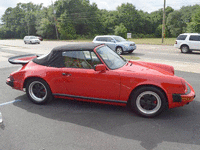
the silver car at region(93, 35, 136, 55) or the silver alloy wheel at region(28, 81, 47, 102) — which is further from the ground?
the silver car at region(93, 35, 136, 55)

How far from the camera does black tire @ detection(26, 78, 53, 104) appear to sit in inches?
186

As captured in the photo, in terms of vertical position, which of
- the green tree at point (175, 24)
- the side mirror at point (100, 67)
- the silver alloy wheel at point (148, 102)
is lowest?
the silver alloy wheel at point (148, 102)

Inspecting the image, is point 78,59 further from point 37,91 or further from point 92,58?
point 37,91

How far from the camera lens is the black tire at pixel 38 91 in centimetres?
473

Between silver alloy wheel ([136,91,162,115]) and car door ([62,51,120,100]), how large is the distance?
49cm

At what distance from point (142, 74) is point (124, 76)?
363mm

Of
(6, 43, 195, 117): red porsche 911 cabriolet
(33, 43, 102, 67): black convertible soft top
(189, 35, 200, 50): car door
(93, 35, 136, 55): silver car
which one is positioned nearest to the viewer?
(6, 43, 195, 117): red porsche 911 cabriolet

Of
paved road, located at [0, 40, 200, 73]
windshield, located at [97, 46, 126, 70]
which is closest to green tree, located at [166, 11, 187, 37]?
paved road, located at [0, 40, 200, 73]

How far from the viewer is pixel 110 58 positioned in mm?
4594

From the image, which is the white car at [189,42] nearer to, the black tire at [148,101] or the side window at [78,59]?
the black tire at [148,101]

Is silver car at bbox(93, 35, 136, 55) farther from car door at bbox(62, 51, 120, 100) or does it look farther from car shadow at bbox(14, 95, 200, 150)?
car door at bbox(62, 51, 120, 100)

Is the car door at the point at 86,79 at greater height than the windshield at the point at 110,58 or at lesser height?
lesser

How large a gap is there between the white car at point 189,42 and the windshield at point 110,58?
13727 mm

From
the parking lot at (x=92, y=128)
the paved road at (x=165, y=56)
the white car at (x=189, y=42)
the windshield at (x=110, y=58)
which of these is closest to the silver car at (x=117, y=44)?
the paved road at (x=165, y=56)
